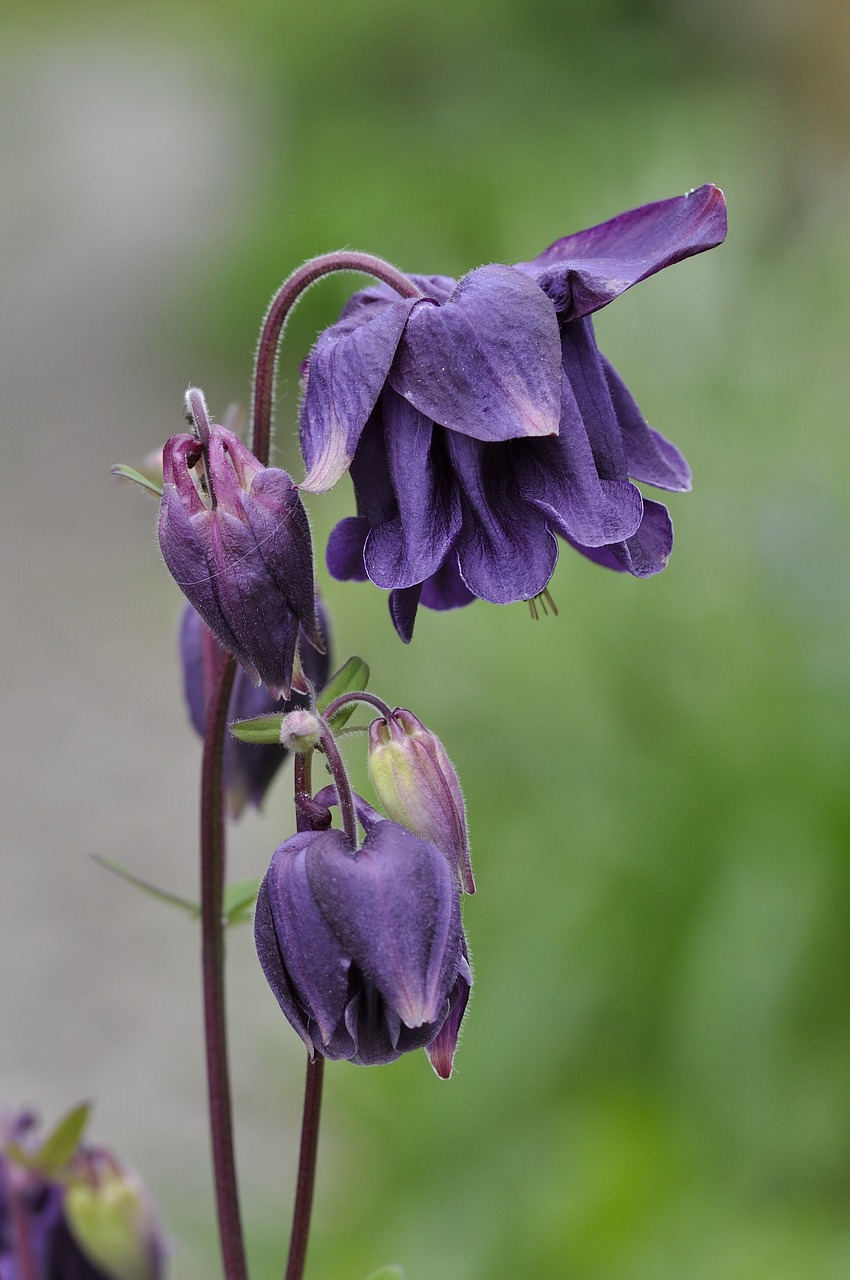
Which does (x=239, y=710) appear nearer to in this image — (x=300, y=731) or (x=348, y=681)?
(x=348, y=681)

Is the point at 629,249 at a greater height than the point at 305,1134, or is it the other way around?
the point at 629,249

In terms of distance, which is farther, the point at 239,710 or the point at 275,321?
the point at 239,710

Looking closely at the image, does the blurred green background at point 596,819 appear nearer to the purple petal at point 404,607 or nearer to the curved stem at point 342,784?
the purple petal at point 404,607

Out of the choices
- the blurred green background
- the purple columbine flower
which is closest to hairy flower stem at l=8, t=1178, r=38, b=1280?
the purple columbine flower

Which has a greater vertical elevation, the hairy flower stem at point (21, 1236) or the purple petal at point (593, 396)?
the purple petal at point (593, 396)

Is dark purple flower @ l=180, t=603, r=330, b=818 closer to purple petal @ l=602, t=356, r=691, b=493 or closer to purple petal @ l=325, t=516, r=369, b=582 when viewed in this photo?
purple petal @ l=325, t=516, r=369, b=582

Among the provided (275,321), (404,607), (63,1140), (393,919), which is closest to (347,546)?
(404,607)

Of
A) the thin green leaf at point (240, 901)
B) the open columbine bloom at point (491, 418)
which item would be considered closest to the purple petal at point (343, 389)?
the open columbine bloom at point (491, 418)
